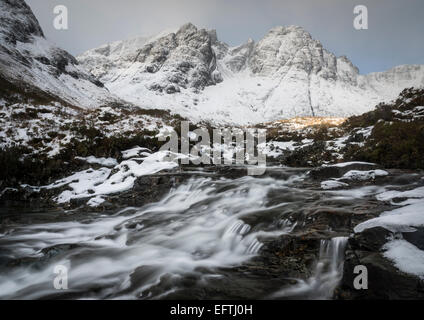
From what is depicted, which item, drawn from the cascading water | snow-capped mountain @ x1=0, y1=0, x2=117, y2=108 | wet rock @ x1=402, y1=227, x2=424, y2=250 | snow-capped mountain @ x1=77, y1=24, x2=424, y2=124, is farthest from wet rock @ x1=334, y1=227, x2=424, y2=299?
snow-capped mountain @ x1=77, y1=24, x2=424, y2=124

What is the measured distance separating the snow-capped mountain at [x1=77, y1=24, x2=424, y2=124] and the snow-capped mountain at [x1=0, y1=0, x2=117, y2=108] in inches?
700

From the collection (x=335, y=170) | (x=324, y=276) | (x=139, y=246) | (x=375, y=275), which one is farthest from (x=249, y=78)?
(x=375, y=275)

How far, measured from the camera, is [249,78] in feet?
354

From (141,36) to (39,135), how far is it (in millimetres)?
163682

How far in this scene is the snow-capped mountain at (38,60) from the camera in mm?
36156

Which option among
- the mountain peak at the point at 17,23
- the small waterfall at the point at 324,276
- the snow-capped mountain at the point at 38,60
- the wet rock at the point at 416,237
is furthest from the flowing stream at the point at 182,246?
the mountain peak at the point at 17,23

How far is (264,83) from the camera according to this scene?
98938 mm

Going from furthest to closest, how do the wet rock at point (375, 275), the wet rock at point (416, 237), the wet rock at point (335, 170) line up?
the wet rock at point (335, 170)
the wet rock at point (416, 237)
the wet rock at point (375, 275)

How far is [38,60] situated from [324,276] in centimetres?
5644

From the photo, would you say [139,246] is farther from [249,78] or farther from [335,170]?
[249,78]

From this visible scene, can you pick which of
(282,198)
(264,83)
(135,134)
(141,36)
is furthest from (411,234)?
(141,36)

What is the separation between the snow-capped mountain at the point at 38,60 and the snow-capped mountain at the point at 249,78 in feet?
58.4

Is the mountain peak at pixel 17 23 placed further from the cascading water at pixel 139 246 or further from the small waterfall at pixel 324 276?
the small waterfall at pixel 324 276
